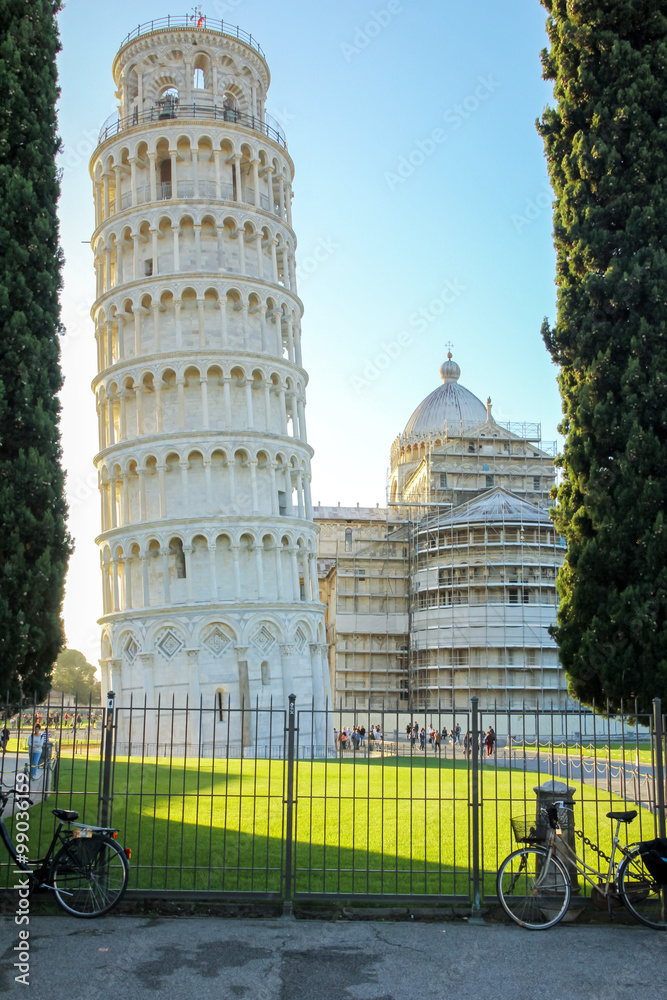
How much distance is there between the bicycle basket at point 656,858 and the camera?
9.10 metres

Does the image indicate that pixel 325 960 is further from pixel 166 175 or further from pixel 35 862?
pixel 166 175

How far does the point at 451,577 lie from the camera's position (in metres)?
54.9

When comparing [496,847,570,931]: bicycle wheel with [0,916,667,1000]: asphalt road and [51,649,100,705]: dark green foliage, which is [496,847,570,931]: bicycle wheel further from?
[51,649,100,705]: dark green foliage

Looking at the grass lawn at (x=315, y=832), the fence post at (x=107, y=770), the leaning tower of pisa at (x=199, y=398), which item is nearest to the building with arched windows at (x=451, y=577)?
the leaning tower of pisa at (x=199, y=398)

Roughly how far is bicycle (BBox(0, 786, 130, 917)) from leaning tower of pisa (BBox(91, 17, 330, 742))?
93.9ft

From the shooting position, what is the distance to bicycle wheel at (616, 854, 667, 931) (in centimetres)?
920

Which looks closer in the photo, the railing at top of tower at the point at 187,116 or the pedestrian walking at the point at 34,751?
the pedestrian walking at the point at 34,751

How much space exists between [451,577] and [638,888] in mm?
45809

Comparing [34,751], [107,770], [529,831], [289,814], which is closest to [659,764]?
[529,831]

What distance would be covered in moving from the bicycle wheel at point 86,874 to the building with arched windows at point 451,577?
37960 mm

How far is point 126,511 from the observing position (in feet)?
137

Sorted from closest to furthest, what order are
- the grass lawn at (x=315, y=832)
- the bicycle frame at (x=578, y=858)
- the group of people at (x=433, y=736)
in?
the bicycle frame at (x=578, y=858)
the grass lawn at (x=315, y=832)
the group of people at (x=433, y=736)
